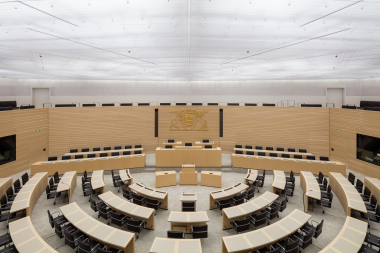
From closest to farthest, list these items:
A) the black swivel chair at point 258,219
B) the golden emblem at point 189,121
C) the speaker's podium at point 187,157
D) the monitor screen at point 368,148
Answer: the black swivel chair at point 258,219
the monitor screen at point 368,148
the speaker's podium at point 187,157
the golden emblem at point 189,121

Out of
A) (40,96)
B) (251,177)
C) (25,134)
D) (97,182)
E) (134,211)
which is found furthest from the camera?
(40,96)

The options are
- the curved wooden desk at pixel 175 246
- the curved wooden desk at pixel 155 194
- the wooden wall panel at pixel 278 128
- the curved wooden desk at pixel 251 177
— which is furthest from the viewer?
the wooden wall panel at pixel 278 128

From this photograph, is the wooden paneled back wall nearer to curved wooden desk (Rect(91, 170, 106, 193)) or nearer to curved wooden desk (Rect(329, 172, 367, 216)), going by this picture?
curved wooden desk (Rect(91, 170, 106, 193))

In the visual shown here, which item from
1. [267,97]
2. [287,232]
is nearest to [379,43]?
[287,232]

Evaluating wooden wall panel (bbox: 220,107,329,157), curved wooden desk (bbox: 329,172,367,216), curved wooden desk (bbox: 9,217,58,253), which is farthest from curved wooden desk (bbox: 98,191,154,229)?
wooden wall panel (bbox: 220,107,329,157)

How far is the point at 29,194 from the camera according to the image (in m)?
7.30

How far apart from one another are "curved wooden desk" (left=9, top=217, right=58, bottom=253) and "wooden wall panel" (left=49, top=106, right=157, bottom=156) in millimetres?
8956

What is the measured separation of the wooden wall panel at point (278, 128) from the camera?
44.2 feet

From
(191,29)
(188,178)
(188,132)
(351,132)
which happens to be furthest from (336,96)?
(191,29)

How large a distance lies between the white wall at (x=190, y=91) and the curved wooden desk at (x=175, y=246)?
47.5 ft

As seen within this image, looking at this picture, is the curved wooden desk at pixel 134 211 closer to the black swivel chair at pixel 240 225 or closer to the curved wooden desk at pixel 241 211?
the curved wooden desk at pixel 241 211

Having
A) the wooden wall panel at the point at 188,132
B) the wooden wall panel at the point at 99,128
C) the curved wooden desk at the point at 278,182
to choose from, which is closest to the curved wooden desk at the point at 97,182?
the wooden wall panel at the point at 99,128

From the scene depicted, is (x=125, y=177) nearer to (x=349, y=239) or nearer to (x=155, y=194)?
(x=155, y=194)

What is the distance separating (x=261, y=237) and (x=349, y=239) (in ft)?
7.37
